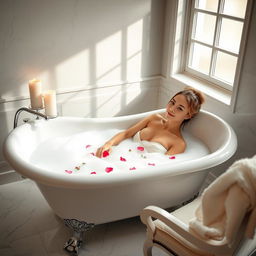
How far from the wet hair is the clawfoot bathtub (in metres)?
0.13

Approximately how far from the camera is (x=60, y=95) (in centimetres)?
278

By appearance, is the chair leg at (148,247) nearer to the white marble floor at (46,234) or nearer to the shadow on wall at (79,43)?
the white marble floor at (46,234)

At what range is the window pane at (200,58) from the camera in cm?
287

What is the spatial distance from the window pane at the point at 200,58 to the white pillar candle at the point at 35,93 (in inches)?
52.6

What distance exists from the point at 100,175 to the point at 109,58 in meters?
1.27

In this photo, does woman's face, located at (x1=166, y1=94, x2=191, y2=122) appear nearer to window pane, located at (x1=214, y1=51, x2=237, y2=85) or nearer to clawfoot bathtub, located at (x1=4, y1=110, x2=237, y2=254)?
clawfoot bathtub, located at (x1=4, y1=110, x2=237, y2=254)

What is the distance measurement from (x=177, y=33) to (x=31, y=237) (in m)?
1.91

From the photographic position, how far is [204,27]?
112 inches

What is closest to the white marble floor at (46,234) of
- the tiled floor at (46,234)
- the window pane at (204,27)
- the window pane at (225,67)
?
the tiled floor at (46,234)

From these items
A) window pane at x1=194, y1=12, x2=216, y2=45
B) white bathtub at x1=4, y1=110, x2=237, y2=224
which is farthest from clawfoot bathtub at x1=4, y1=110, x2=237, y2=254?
window pane at x1=194, y1=12, x2=216, y2=45

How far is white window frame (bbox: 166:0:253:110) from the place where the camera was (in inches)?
106

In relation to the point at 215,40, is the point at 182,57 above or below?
below

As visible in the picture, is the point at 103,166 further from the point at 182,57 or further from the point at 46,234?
the point at 182,57

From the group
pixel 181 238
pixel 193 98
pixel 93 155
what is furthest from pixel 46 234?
pixel 193 98
